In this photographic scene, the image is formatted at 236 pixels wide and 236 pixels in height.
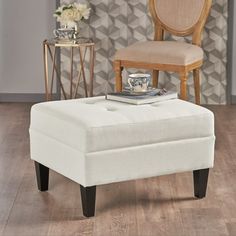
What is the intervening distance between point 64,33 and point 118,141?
2.11m

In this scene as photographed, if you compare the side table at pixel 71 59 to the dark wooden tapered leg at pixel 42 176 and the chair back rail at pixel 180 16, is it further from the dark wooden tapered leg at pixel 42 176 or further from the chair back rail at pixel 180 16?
the dark wooden tapered leg at pixel 42 176

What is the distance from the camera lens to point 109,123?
10.9ft

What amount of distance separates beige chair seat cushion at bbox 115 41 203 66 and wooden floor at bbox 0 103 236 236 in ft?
2.34

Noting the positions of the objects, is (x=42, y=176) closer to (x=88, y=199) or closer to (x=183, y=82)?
(x=88, y=199)

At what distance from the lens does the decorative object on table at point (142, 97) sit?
12.0 feet

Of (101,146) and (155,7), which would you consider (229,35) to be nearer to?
(155,7)

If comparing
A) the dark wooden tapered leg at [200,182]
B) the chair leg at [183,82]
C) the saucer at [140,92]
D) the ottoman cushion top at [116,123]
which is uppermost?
the saucer at [140,92]

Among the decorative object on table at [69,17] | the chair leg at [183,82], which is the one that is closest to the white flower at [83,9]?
the decorative object on table at [69,17]

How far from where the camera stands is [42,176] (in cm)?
373

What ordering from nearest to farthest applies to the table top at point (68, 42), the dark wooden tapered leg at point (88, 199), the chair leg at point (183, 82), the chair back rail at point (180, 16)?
the dark wooden tapered leg at point (88, 199) → the chair leg at point (183, 82) → the chair back rail at point (180, 16) → the table top at point (68, 42)

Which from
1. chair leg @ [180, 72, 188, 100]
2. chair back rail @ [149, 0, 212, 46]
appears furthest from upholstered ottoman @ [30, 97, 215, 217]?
chair back rail @ [149, 0, 212, 46]

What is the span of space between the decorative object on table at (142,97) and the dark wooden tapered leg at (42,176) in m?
0.45

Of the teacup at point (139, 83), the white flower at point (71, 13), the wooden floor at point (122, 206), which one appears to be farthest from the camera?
the white flower at point (71, 13)

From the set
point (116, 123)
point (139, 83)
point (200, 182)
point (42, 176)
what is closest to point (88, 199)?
point (116, 123)
